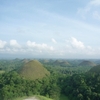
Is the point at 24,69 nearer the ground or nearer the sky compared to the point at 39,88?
nearer the sky

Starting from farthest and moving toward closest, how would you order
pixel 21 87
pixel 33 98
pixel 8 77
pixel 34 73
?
pixel 34 73, pixel 8 77, pixel 21 87, pixel 33 98

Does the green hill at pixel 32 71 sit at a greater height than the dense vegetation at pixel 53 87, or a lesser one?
greater

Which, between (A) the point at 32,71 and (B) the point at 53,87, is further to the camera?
(A) the point at 32,71

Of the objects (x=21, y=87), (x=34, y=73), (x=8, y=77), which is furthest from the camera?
(x=34, y=73)

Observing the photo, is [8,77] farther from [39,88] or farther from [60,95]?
[60,95]

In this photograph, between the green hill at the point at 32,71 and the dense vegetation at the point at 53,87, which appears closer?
the dense vegetation at the point at 53,87

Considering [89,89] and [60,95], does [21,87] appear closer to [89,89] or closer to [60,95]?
[60,95]

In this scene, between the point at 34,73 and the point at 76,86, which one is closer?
the point at 76,86

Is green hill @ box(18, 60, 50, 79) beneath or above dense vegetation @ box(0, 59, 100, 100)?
above

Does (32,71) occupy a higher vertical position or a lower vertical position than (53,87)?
higher

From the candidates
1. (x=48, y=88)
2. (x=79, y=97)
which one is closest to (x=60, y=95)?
(x=48, y=88)

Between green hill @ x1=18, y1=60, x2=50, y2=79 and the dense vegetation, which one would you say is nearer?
the dense vegetation
